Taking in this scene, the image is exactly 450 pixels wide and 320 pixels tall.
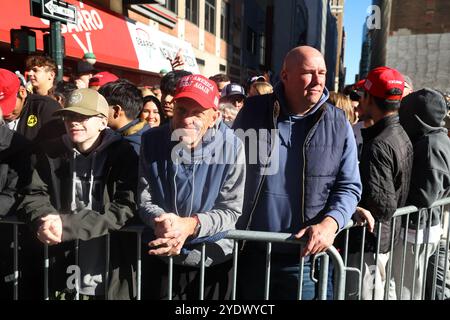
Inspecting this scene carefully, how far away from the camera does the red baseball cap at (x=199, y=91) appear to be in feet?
7.11

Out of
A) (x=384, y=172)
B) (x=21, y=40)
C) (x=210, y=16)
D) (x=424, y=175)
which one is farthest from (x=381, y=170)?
(x=210, y=16)

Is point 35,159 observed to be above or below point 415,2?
below

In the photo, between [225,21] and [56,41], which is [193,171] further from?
[225,21]

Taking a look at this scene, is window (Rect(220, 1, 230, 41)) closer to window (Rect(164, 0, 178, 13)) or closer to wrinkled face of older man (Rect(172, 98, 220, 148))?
window (Rect(164, 0, 178, 13))

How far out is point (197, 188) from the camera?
2.21m

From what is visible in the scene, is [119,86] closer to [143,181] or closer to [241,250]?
[143,181]

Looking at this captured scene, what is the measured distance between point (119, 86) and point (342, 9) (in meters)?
145

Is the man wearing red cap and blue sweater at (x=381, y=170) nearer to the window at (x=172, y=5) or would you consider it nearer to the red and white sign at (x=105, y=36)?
the red and white sign at (x=105, y=36)

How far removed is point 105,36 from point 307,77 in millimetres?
10075

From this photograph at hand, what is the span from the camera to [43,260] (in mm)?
2498

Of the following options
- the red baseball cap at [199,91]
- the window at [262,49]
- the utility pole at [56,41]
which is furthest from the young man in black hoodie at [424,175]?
the window at [262,49]
